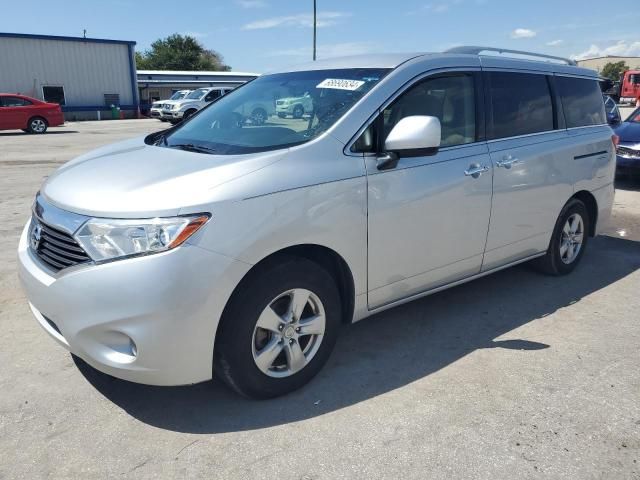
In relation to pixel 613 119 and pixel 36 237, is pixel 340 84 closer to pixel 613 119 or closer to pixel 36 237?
pixel 36 237

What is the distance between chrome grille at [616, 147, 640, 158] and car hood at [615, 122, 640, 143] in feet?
0.62

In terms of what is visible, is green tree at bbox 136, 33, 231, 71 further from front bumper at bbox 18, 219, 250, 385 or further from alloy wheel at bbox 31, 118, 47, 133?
front bumper at bbox 18, 219, 250, 385

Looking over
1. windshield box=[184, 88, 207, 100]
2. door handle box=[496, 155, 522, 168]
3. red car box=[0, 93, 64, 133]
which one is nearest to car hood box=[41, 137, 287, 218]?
door handle box=[496, 155, 522, 168]

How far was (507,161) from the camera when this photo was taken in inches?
151

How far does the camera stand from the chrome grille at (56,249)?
2.53 meters

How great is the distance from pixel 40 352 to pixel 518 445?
2.87 m

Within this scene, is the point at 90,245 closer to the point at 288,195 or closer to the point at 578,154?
the point at 288,195

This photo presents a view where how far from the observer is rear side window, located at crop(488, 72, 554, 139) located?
3920 mm

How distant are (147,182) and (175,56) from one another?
76583 mm

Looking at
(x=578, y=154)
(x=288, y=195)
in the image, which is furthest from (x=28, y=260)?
(x=578, y=154)

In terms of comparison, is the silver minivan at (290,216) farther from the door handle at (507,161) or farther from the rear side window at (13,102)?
the rear side window at (13,102)

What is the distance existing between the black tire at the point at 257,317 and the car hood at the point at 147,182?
0.49m

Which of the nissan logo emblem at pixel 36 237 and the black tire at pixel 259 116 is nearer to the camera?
the nissan logo emblem at pixel 36 237

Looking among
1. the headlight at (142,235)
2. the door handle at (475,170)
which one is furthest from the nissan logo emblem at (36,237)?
the door handle at (475,170)
